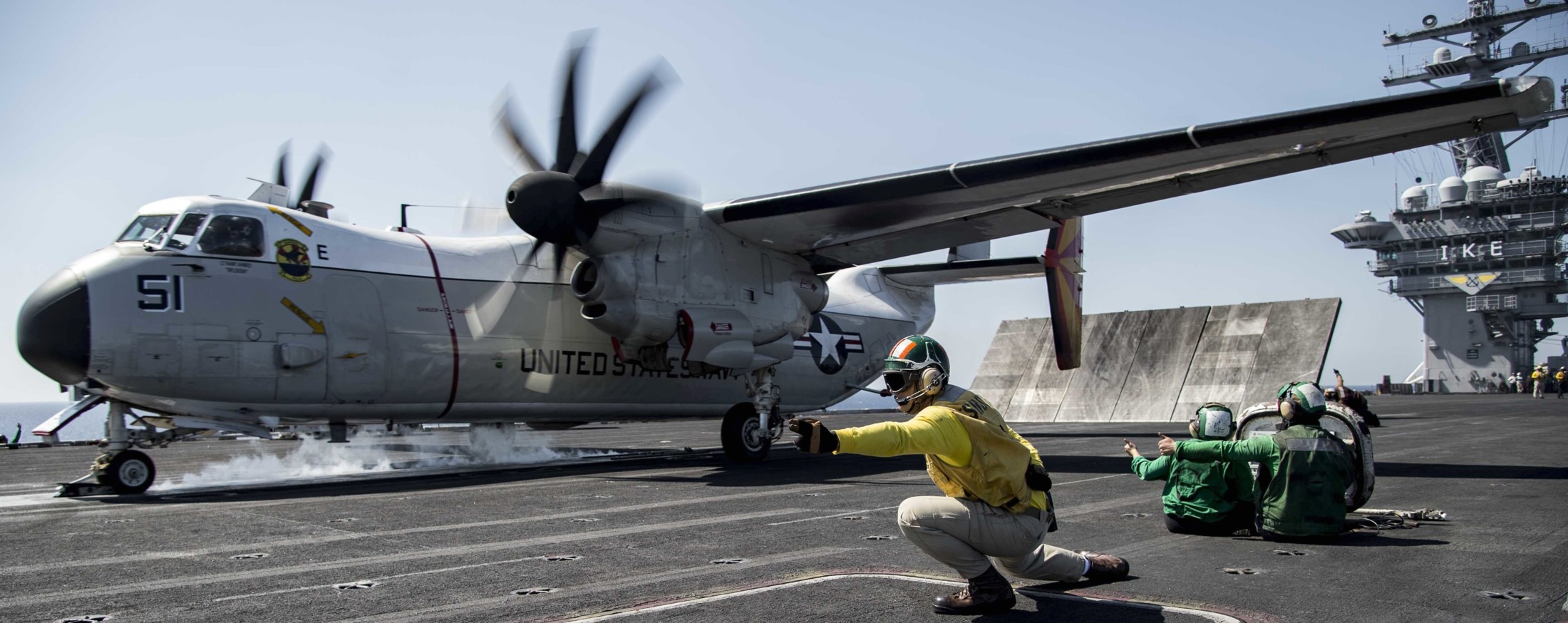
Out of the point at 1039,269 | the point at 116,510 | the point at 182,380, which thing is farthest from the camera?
the point at 1039,269

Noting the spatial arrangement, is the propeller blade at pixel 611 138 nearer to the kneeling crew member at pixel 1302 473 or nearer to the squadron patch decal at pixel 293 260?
the squadron patch decal at pixel 293 260

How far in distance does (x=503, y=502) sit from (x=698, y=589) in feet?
18.7

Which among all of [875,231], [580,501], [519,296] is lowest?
[580,501]

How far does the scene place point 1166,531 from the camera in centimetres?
845

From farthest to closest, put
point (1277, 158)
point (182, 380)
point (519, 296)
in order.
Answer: point (519, 296) → point (1277, 158) → point (182, 380)

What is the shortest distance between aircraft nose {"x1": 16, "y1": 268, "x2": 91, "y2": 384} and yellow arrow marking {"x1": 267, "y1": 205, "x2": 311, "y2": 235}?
2.58 m

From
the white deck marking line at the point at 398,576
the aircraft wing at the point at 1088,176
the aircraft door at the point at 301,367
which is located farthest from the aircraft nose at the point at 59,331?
the aircraft wing at the point at 1088,176

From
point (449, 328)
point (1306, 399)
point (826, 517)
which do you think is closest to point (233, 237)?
point (449, 328)

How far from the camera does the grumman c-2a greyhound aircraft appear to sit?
12.7 metres

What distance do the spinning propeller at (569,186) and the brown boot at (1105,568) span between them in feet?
35.9

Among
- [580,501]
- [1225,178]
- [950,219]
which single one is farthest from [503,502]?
[1225,178]

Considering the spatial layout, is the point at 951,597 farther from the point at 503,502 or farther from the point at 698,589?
the point at 503,502

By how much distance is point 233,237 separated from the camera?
13.8m

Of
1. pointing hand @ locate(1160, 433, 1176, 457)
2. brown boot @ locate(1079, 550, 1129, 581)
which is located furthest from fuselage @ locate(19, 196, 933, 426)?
brown boot @ locate(1079, 550, 1129, 581)
